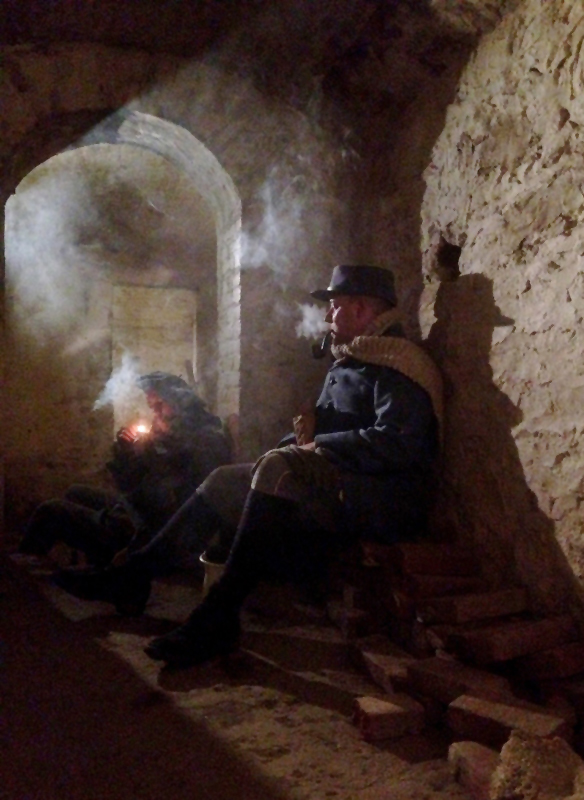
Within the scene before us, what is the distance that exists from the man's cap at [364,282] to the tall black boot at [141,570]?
1286mm

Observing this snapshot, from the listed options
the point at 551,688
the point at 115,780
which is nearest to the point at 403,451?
the point at 551,688

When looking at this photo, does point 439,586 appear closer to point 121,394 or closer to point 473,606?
point 473,606

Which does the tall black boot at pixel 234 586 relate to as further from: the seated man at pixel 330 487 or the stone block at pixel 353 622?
the stone block at pixel 353 622

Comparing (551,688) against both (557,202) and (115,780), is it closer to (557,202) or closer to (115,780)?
(115,780)

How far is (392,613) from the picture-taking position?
9.15 feet

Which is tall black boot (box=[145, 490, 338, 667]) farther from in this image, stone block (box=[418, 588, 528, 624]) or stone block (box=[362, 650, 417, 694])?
stone block (box=[418, 588, 528, 624])

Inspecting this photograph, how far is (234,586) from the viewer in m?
2.61

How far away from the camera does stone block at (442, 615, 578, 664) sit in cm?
221

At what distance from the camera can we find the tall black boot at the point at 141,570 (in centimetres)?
311

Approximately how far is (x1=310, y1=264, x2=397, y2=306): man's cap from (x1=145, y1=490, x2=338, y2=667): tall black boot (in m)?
1.17

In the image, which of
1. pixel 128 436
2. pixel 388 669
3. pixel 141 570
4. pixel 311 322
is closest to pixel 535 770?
pixel 388 669

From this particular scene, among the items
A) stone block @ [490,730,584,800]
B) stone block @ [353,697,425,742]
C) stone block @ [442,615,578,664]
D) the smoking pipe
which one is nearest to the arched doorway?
the smoking pipe

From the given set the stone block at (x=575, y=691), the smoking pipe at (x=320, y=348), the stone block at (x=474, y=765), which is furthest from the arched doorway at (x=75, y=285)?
the stone block at (x=474, y=765)

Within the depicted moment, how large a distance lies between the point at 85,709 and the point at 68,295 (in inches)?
216
